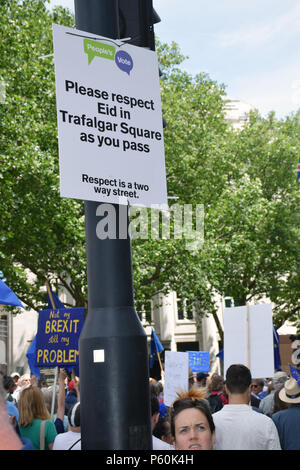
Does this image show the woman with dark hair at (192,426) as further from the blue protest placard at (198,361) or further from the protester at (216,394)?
the blue protest placard at (198,361)

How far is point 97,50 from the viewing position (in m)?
3.10

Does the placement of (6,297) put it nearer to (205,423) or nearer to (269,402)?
(269,402)

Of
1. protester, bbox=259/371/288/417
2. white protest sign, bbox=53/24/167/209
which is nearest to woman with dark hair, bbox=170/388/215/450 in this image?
white protest sign, bbox=53/24/167/209

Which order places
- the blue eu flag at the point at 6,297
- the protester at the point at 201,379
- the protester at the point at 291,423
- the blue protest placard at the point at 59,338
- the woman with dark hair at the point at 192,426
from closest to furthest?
the woman with dark hair at the point at 192,426 → the protester at the point at 291,423 → the blue eu flag at the point at 6,297 → the blue protest placard at the point at 59,338 → the protester at the point at 201,379

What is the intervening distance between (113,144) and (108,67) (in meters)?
0.38

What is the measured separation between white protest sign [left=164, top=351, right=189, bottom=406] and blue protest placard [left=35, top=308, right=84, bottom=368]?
1.88m

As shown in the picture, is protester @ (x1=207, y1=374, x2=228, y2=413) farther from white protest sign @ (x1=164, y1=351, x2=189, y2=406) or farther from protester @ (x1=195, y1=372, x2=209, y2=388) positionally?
protester @ (x1=195, y1=372, x2=209, y2=388)

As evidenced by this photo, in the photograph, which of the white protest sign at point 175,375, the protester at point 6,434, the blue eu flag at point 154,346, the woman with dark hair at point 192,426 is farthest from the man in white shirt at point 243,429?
the blue eu flag at point 154,346

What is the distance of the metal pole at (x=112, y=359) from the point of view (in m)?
2.74

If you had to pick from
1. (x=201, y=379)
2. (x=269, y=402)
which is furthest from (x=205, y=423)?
(x=201, y=379)

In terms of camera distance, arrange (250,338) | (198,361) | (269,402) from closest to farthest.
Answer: (250,338) → (269,402) → (198,361)

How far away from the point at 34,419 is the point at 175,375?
13.3 ft

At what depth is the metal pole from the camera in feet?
8.99

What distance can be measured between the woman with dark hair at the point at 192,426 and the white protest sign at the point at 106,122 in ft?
4.72
